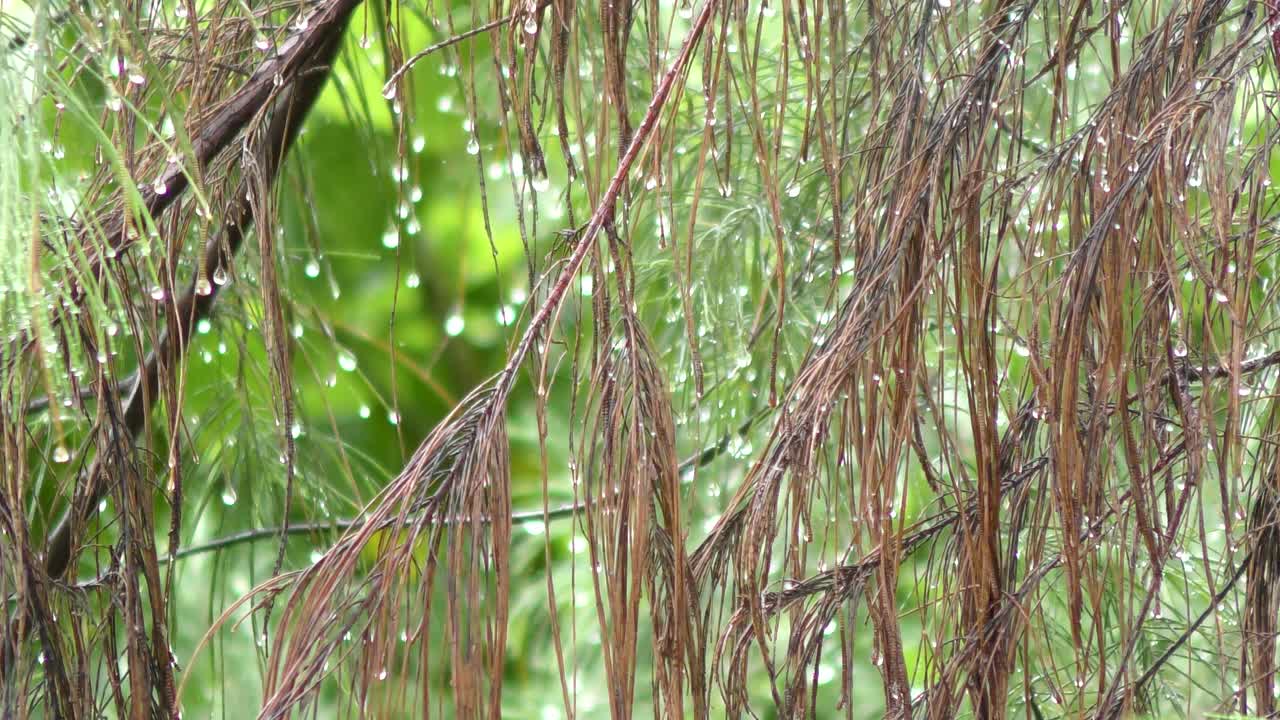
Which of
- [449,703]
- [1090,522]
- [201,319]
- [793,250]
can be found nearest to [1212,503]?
Result: [793,250]

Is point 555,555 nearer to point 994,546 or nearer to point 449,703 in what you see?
point 449,703

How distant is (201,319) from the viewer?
0.94m

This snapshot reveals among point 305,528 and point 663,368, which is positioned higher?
point 663,368

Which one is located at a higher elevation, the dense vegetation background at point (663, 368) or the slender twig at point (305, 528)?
the dense vegetation background at point (663, 368)

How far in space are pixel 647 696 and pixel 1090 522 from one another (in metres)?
1.12

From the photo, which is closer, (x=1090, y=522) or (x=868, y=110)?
(x=1090, y=522)

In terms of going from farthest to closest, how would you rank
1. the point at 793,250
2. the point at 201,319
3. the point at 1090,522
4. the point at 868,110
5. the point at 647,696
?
the point at 647,696
the point at 868,110
the point at 793,250
the point at 201,319
the point at 1090,522

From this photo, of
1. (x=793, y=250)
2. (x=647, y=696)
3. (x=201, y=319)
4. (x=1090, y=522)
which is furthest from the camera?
(x=647, y=696)

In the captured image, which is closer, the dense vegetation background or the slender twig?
the dense vegetation background

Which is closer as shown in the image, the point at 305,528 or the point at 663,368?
the point at 663,368

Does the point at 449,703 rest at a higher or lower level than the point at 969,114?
lower

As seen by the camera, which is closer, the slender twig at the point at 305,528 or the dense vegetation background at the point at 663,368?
the dense vegetation background at the point at 663,368

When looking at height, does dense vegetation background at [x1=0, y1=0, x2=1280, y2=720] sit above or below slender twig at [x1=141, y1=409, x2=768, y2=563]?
above

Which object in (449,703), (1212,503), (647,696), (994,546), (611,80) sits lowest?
(647,696)
